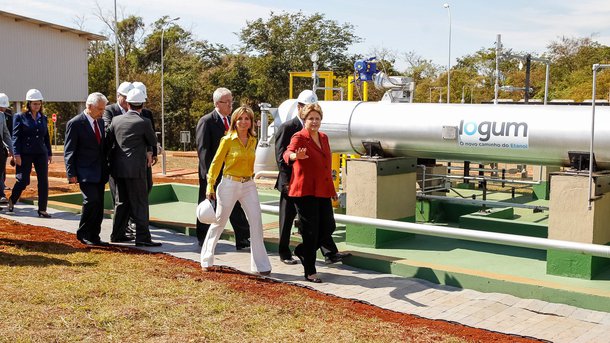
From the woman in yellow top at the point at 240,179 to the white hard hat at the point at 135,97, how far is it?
1.81 m

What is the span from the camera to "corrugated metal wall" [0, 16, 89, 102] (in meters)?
30.8

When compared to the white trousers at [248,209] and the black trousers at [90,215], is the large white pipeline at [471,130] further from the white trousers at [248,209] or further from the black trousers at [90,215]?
the black trousers at [90,215]

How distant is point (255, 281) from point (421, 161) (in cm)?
487

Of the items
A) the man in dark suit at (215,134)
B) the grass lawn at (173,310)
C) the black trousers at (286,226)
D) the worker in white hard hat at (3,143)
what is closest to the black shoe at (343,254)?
the black trousers at (286,226)

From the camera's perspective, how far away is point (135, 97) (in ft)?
26.5

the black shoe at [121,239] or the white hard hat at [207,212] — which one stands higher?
the white hard hat at [207,212]

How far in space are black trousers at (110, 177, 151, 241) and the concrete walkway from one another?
571 mm

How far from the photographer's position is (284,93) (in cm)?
3944

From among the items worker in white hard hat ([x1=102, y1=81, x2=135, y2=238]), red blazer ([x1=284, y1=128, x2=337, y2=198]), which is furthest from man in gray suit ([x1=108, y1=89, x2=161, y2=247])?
red blazer ([x1=284, y1=128, x2=337, y2=198])

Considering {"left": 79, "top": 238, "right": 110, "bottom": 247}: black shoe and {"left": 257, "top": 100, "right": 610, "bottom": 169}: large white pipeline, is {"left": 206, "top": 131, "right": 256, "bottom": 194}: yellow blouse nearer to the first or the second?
{"left": 79, "top": 238, "right": 110, "bottom": 247}: black shoe

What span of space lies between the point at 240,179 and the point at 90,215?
235 cm

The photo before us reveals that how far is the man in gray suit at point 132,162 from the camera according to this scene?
26.2 ft

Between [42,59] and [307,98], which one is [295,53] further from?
[307,98]

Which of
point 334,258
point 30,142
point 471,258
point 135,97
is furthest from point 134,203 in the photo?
point 471,258
